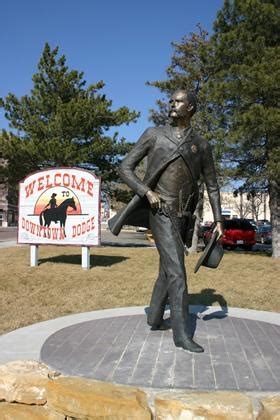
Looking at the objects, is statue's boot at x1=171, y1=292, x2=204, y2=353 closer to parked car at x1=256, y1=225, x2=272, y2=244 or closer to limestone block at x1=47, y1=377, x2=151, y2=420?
limestone block at x1=47, y1=377, x2=151, y2=420

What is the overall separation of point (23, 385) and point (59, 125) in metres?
18.1

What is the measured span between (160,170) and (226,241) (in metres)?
18.5

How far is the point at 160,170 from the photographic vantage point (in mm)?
4516

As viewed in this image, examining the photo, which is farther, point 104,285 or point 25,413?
point 104,285

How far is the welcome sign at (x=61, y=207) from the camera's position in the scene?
42.0 ft

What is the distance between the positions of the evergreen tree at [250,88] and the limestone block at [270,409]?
11876 millimetres

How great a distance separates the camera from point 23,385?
129 inches

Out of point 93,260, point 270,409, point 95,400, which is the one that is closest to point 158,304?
point 95,400

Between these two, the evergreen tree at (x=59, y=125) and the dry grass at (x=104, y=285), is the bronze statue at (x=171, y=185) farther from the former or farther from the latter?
the evergreen tree at (x=59, y=125)

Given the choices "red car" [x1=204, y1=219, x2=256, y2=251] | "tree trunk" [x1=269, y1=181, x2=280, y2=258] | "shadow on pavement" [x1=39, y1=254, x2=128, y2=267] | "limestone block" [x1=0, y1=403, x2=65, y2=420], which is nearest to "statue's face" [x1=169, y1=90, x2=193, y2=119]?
"limestone block" [x1=0, y1=403, x2=65, y2=420]

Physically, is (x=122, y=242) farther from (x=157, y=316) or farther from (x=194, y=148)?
(x=194, y=148)

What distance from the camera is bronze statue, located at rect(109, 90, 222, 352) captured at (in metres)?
4.39

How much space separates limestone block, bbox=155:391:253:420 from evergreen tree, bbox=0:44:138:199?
689 inches

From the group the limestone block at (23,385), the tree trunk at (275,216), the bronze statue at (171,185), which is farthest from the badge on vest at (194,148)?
the tree trunk at (275,216)
